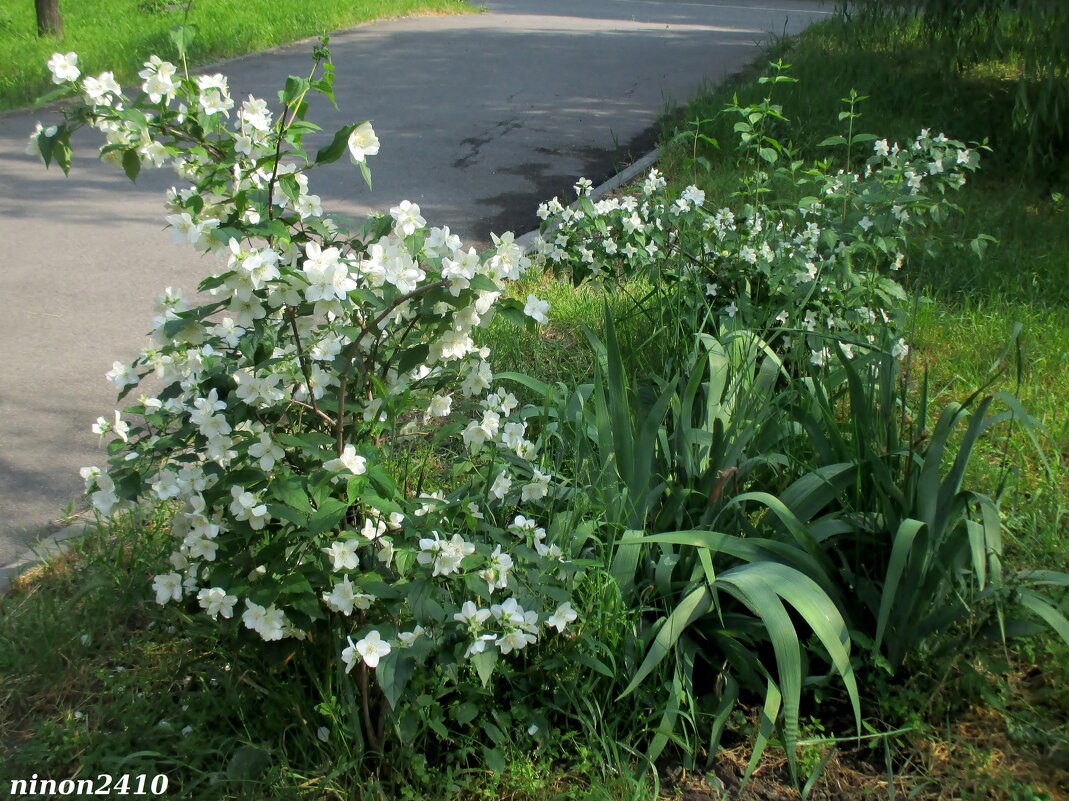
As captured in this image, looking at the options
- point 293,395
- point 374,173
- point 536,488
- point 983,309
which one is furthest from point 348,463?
point 374,173

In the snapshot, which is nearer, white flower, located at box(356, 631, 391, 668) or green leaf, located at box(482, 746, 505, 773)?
white flower, located at box(356, 631, 391, 668)

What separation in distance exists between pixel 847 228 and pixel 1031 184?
3.36m

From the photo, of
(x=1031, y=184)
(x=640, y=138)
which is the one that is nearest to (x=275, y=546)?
(x=1031, y=184)

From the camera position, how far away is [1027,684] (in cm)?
242

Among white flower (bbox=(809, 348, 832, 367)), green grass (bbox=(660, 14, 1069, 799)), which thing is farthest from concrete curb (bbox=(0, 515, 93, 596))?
green grass (bbox=(660, 14, 1069, 799))

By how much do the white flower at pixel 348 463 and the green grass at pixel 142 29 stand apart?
7.57m

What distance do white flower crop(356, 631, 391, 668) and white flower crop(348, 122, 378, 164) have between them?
935 mm

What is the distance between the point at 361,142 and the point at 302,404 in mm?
549

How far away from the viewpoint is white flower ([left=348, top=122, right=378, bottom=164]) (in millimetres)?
2029

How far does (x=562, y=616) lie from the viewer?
6.85 ft

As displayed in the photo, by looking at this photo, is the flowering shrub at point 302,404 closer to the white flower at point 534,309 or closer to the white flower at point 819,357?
the white flower at point 534,309

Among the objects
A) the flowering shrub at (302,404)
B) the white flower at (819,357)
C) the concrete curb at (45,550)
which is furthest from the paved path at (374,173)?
the white flower at (819,357)

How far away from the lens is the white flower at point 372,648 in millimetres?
1886

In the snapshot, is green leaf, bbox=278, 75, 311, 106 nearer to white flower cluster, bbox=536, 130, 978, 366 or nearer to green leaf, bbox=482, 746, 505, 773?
green leaf, bbox=482, 746, 505, 773
